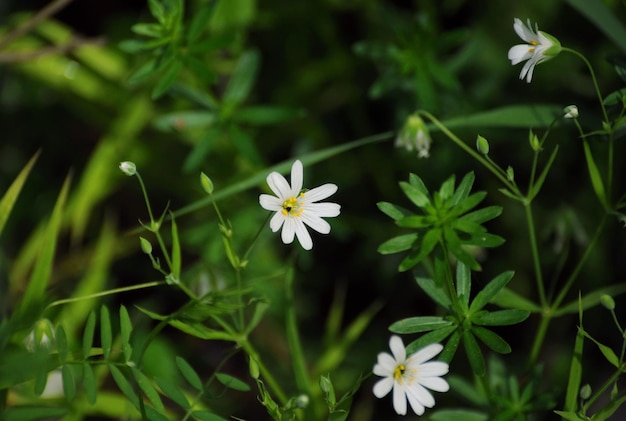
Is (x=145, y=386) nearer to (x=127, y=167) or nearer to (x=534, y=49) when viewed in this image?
(x=127, y=167)

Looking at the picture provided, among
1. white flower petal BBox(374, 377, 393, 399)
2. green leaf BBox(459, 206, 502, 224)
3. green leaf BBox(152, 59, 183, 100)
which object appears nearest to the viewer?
white flower petal BBox(374, 377, 393, 399)

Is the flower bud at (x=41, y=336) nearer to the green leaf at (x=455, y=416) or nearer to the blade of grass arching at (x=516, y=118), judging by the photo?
the green leaf at (x=455, y=416)

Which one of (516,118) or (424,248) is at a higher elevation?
(516,118)

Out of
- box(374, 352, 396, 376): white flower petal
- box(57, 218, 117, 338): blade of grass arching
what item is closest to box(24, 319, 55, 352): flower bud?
box(57, 218, 117, 338): blade of grass arching

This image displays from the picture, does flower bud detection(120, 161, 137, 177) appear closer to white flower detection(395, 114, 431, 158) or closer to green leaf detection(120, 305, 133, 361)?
green leaf detection(120, 305, 133, 361)

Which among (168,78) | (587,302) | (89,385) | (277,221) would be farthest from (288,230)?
(587,302)

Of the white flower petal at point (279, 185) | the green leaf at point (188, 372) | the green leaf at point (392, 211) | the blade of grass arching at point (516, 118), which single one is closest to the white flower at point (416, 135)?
the blade of grass arching at point (516, 118)

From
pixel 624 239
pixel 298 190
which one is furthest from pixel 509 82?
pixel 298 190
